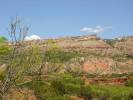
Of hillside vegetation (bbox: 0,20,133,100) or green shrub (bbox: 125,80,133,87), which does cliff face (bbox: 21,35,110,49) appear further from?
green shrub (bbox: 125,80,133,87)

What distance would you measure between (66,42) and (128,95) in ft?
355

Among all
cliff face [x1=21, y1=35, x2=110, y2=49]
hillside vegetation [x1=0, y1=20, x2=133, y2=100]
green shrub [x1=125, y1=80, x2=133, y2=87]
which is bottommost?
green shrub [x1=125, y1=80, x2=133, y2=87]

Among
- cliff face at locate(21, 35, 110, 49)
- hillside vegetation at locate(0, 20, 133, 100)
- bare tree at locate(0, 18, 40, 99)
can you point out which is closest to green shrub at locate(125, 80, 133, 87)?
hillside vegetation at locate(0, 20, 133, 100)

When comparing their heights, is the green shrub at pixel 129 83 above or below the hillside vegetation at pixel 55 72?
below

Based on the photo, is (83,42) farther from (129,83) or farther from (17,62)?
(17,62)

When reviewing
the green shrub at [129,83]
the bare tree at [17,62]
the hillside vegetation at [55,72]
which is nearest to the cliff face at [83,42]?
the hillside vegetation at [55,72]

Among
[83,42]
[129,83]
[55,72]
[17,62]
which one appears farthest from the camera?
[83,42]

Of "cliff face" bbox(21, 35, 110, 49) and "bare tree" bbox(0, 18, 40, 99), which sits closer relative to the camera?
"bare tree" bbox(0, 18, 40, 99)

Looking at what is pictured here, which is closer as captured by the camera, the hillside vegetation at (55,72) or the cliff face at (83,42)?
the hillside vegetation at (55,72)

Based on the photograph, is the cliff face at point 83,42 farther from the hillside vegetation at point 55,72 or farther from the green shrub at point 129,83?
the green shrub at point 129,83

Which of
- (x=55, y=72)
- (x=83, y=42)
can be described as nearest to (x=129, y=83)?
(x=55, y=72)

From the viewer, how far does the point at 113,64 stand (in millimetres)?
129000

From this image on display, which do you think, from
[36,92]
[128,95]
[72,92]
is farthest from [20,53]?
[128,95]

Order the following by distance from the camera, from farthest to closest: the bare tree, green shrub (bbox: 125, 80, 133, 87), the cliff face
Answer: the cliff face
green shrub (bbox: 125, 80, 133, 87)
the bare tree
